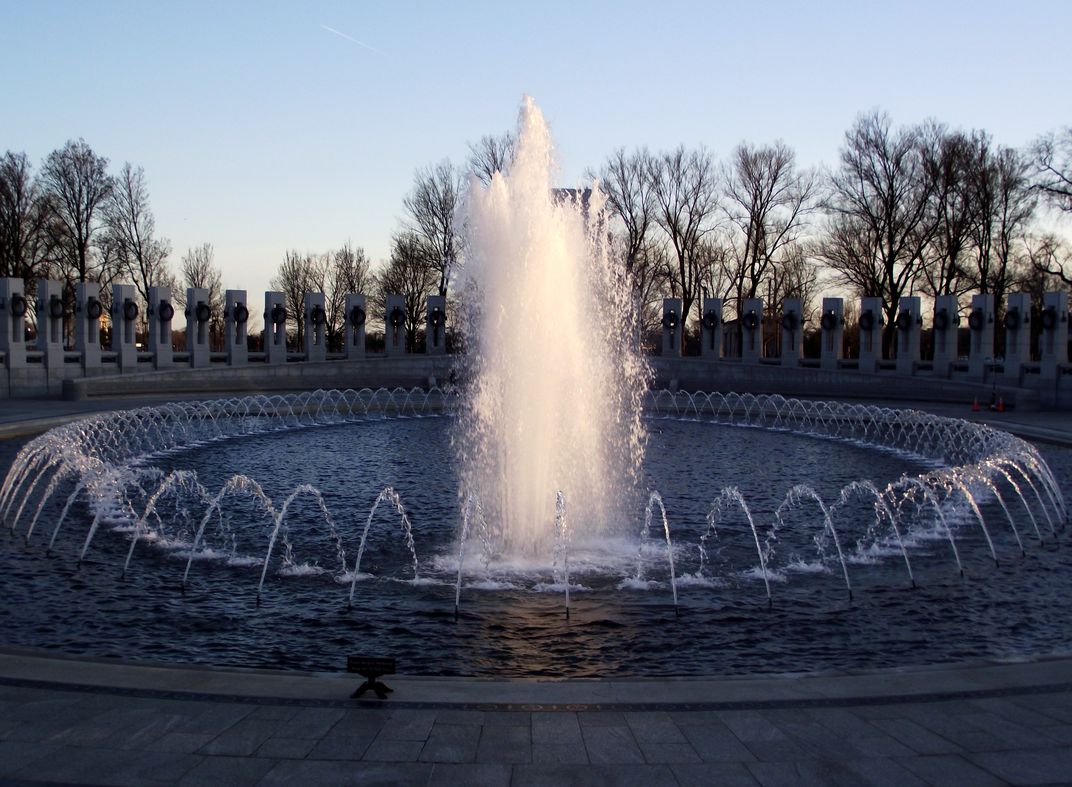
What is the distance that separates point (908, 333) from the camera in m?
38.5

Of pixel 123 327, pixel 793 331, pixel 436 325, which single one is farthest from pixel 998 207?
pixel 123 327

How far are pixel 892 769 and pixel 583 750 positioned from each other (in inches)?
67.6

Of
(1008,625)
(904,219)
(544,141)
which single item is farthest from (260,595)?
(904,219)

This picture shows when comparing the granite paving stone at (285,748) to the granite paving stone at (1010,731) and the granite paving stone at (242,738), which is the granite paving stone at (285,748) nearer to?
the granite paving stone at (242,738)

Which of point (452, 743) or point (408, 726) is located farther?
point (408, 726)

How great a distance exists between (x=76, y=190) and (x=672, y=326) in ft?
111

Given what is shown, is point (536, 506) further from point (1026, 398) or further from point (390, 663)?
point (1026, 398)

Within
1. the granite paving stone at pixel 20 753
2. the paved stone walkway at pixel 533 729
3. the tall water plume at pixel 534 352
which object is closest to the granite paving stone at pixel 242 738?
the paved stone walkway at pixel 533 729

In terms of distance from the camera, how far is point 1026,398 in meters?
31.2

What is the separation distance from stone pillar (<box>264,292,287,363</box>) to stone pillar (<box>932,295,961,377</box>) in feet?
91.0

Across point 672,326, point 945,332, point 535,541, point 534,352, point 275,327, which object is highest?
point 672,326

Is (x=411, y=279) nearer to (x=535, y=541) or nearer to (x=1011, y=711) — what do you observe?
(x=535, y=541)

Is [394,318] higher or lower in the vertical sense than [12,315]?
higher

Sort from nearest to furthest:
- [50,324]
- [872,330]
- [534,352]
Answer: [534,352], [50,324], [872,330]
